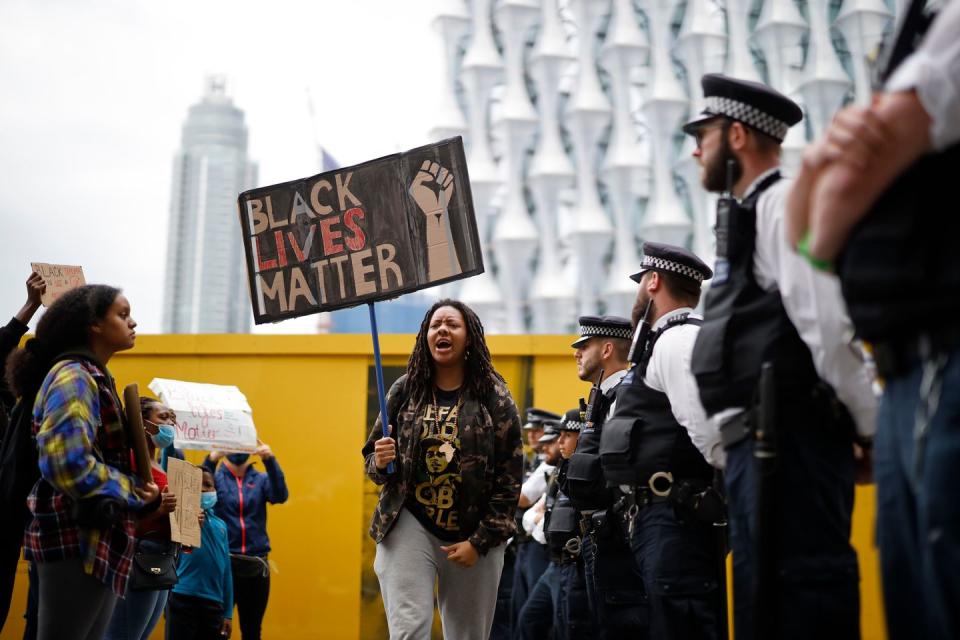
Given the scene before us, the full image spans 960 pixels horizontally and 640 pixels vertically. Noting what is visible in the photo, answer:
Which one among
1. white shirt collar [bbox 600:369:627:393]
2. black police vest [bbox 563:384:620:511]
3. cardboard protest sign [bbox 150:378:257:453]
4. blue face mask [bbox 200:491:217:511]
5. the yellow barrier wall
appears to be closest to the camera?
black police vest [bbox 563:384:620:511]

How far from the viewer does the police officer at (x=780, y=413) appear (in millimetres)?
2832

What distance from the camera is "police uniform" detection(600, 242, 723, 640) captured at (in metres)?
4.06

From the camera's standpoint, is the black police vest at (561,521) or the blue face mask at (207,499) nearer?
the black police vest at (561,521)

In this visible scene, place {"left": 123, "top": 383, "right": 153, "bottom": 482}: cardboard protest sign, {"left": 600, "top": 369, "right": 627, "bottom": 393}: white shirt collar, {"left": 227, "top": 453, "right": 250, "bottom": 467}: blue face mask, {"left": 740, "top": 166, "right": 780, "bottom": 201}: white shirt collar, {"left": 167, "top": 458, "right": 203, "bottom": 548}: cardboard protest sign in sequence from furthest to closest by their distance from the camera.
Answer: {"left": 227, "top": 453, "right": 250, "bottom": 467}: blue face mask → {"left": 600, "top": 369, "right": 627, "bottom": 393}: white shirt collar → {"left": 167, "top": 458, "right": 203, "bottom": 548}: cardboard protest sign → {"left": 123, "top": 383, "right": 153, "bottom": 482}: cardboard protest sign → {"left": 740, "top": 166, "right": 780, "bottom": 201}: white shirt collar

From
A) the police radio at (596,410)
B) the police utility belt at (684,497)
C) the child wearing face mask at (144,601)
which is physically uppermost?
the police radio at (596,410)

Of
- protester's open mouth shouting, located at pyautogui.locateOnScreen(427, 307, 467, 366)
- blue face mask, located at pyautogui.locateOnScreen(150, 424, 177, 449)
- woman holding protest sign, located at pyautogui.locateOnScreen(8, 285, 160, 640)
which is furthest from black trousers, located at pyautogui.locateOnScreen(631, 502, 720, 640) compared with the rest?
blue face mask, located at pyautogui.locateOnScreen(150, 424, 177, 449)

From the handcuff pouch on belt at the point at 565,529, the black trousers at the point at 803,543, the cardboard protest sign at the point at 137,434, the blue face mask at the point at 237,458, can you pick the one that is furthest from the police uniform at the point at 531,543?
the black trousers at the point at 803,543

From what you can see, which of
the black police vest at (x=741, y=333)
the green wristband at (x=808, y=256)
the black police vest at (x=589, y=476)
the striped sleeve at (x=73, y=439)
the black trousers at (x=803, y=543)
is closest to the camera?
the green wristband at (x=808, y=256)

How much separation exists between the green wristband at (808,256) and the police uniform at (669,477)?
4.91 feet

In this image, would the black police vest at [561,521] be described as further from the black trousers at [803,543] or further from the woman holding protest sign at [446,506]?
the black trousers at [803,543]

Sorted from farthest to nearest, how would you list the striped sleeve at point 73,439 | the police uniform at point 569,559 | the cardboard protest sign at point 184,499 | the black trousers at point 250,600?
the black trousers at point 250,600 < the police uniform at point 569,559 < the cardboard protest sign at point 184,499 < the striped sleeve at point 73,439

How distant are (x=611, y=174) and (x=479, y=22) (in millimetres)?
7580

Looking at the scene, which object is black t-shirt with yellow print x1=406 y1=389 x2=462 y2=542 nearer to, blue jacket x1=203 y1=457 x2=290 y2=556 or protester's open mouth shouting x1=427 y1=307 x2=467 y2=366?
protester's open mouth shouting x1=427 y1=307 x2=467 y2=366

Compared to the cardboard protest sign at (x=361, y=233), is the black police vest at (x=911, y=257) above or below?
below
